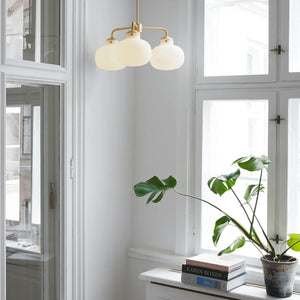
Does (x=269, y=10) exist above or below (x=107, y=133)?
above

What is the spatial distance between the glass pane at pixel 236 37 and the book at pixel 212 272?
1.05 m

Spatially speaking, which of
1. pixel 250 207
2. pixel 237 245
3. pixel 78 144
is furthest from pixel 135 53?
pixel 237 245

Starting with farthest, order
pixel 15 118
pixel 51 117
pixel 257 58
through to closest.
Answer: pixel 257 58 < pixel 51 117 < pixel 15 118

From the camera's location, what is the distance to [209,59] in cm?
299

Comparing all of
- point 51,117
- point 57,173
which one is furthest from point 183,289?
point 51,117

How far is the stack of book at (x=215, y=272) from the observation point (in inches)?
102

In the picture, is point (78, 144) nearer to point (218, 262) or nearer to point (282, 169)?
Answer: point (218, 262)

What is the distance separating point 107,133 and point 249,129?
79 centimetres

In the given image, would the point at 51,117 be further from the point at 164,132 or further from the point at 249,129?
the point at 249,129

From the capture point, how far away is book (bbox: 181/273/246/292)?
8.45 ft

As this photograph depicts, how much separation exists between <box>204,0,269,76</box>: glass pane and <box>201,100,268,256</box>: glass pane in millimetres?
191

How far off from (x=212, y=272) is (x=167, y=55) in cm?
110

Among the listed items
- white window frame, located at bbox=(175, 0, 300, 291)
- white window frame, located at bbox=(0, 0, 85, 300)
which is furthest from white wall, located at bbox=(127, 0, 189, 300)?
white window frame, located at bbox=(0, 0, 85, 300)

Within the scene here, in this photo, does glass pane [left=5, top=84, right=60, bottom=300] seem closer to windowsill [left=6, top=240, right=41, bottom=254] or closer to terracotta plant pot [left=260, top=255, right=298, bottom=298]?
windowsill [left=6, top=240, right=41, bottom=254]
